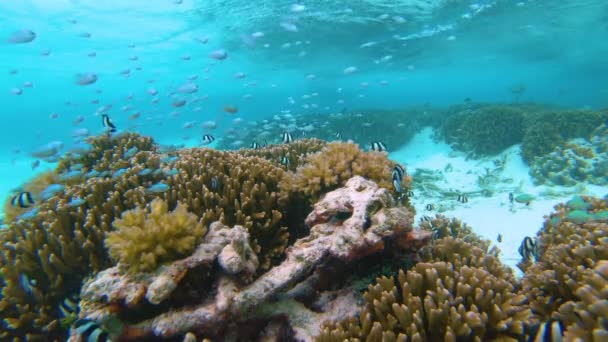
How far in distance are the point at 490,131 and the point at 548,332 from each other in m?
18.2

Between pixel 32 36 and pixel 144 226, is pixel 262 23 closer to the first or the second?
pixel 32 36

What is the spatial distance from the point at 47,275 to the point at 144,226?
2334 millimetres

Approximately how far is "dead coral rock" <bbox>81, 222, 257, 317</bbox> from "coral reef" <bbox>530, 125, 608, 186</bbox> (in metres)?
16.3

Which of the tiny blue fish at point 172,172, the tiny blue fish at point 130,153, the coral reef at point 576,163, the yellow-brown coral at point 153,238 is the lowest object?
the coral reef at point 576,163

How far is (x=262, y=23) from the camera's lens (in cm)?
3234

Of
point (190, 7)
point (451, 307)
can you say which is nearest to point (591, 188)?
point (451, 307)

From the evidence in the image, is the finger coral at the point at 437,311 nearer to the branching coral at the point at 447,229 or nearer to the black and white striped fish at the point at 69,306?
the black and white striped fish at the point at 69,306

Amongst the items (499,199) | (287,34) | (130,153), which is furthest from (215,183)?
(287,34)

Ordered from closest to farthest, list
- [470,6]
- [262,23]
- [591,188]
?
[591,188] → [470,6] → [262,23]

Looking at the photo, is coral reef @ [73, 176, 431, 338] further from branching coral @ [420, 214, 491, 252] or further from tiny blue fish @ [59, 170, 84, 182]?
tiny blue fish @ [59, 170, 84, 182]

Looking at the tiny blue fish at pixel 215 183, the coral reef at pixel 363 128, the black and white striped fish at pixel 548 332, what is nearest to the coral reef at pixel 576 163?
the coral reef at pixel 363 128

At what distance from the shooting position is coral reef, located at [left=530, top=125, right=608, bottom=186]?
44.7 ft

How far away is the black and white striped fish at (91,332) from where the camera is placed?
2.76 m

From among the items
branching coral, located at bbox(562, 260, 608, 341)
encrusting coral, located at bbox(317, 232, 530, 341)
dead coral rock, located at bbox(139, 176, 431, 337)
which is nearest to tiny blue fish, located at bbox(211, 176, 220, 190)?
dead coral rock, located at bbox(139, 176, 431, 337)
